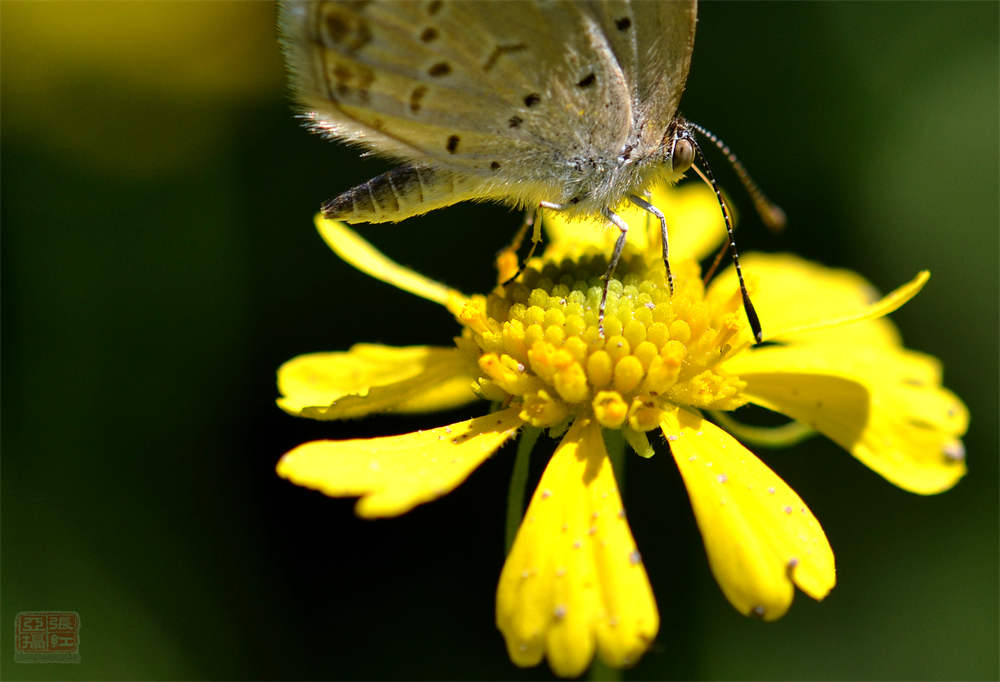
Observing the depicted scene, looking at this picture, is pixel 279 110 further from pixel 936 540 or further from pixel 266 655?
pixel 936 540

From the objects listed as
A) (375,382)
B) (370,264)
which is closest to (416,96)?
(370,264)

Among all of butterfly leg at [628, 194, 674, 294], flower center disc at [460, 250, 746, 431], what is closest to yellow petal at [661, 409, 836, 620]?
flower center disc at [460, 250, 746, 431]

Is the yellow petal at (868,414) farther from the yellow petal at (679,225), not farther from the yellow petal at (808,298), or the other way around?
the yellow petal at (679,225)

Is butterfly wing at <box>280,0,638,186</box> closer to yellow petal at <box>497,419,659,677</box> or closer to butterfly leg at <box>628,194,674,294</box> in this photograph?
butterfly leg at <box>628,194,674,294</box>

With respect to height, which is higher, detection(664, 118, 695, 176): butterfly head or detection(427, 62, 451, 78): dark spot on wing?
detection(427, 62, 451, 78): dark spot on wing

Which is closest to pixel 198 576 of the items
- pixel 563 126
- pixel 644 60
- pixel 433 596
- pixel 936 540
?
pixel 433 596

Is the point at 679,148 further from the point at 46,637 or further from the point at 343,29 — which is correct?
the point at 46,637
